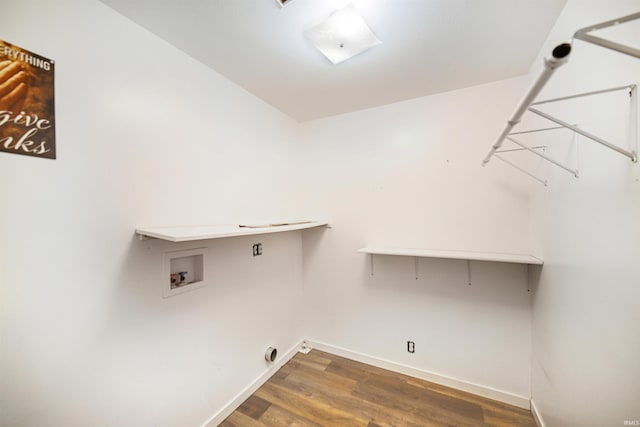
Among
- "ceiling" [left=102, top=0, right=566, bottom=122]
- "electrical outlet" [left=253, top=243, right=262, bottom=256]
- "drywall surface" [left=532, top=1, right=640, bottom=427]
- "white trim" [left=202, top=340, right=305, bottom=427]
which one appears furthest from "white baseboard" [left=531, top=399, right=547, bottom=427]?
"ceiling" [left=102, top=0, right=566, bottom=122]

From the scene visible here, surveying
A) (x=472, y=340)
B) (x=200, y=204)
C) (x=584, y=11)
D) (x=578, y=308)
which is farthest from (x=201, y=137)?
(x=472, y=340)

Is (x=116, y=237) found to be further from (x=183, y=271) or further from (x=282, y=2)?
(x=282, y=2)

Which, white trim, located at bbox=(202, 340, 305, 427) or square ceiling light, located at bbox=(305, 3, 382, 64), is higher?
square ceiling light, located at bbox=(305, 3, 382, 64)

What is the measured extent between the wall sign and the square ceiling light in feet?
4.28

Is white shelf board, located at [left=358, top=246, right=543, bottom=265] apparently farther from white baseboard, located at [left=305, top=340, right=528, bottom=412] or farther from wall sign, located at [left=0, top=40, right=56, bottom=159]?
wall sign, located at [left=0, top=40, right=56, bottom=159]

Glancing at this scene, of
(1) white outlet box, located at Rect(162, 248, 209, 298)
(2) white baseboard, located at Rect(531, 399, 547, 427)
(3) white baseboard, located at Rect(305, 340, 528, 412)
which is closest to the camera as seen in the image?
(1) white outlet box, located at Rect(162, 248, 209, 298)

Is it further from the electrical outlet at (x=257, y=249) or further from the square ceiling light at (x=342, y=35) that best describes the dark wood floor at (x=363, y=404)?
the square ceiling light at (x=342, y=35)

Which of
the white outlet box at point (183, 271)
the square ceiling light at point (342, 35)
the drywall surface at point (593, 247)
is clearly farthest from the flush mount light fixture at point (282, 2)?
the white outlet box at point (183, 271)

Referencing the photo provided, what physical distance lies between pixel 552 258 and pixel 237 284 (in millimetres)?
2237

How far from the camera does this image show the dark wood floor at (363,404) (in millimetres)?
1747

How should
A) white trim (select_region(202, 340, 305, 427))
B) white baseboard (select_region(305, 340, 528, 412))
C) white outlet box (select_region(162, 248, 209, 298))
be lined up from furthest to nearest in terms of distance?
white baseboard (select_region(305, 340, 528, 412))
white trim (select_region(202, 340, 305, 427))
white outlet box (select_region(162, 248, 209, 298))

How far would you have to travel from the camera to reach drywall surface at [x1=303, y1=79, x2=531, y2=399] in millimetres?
1920

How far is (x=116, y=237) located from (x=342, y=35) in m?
1.73

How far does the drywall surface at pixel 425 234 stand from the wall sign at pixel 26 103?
6.83ft
